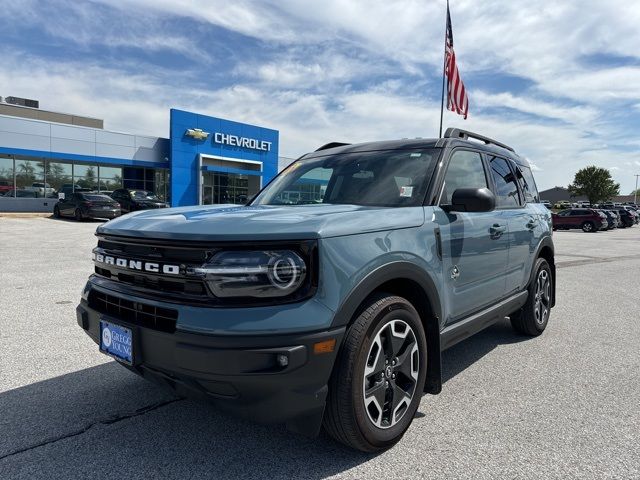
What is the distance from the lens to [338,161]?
391 cm

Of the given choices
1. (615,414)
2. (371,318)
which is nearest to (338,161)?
(371,318)

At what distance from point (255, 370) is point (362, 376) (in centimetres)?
60

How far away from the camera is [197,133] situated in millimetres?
32344

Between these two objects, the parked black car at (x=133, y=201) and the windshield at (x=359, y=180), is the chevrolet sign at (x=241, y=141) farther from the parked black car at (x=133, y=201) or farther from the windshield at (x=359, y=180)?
the windshield at (x=359, y=180)

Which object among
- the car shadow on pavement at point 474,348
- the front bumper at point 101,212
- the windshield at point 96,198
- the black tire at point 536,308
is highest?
the windshield at point 96,198

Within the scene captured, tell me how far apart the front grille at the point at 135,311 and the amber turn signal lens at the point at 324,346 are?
2.24 feet

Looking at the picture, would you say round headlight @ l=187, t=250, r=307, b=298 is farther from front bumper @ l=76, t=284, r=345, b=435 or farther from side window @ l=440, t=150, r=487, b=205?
side window @ l=440, t=150, r=487, b=205

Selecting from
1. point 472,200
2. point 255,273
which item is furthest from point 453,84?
point 255,273

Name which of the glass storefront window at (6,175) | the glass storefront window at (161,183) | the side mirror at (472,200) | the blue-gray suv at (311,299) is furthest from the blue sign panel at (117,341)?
the glass storefront window at (161,183)

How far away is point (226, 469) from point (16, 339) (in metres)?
3.10

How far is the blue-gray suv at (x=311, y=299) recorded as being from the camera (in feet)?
7.01

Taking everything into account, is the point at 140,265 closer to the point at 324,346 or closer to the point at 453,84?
the point at 324,346

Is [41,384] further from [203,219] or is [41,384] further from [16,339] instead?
[203,219]

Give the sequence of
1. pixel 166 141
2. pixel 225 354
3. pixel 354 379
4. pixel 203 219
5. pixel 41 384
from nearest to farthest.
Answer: pixel 225 354 → pixel 354 379 → pixel 203 219 → pixel 41 384 → pixel 166 141
